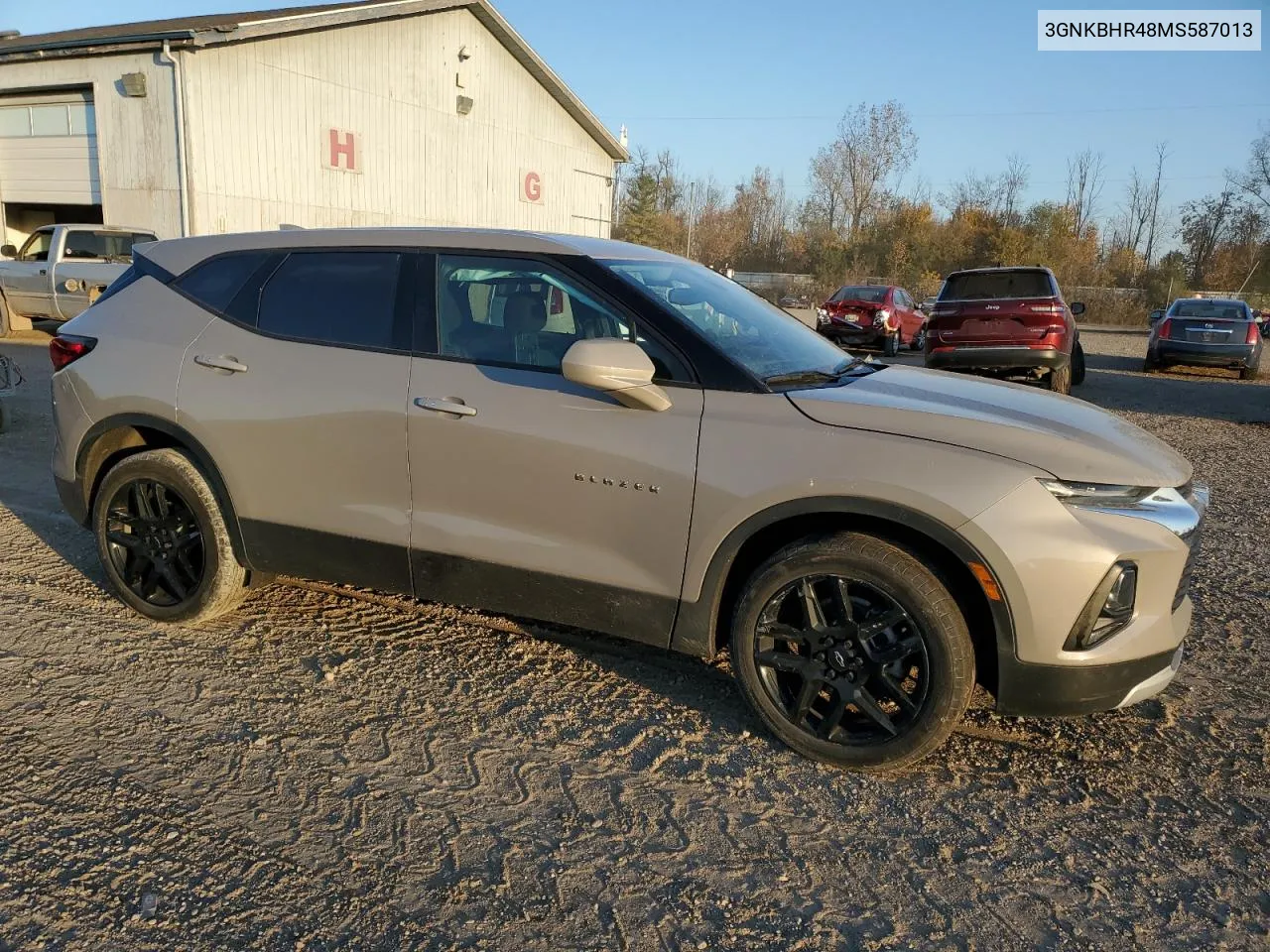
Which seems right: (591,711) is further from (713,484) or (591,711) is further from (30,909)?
(30,909)

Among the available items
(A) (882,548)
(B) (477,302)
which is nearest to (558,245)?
(B) (477,302)

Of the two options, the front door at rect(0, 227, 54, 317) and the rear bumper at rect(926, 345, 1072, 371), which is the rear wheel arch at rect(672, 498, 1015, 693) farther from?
the front door at rect(0, 227, 54, 317)

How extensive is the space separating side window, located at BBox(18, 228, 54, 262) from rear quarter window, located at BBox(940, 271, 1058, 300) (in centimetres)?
1446

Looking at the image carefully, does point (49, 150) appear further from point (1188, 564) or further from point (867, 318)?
point (1188, 564)

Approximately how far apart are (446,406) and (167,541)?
5.54 ft

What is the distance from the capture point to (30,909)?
2318mm

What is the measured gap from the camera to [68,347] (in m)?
4.29

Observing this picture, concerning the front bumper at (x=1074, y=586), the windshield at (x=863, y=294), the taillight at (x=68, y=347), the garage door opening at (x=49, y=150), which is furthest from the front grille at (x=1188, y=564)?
the garage door opening at (x=49, y=150)

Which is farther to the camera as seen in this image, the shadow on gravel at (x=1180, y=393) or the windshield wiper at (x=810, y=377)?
the shadow on gravel at (x=1180, y=393)

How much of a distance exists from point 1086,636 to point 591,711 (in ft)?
5.71

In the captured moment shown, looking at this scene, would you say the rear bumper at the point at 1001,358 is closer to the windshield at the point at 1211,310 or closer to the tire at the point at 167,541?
the windshield at the point at 1211,310

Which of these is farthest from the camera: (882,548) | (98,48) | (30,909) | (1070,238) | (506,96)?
(1070,238)

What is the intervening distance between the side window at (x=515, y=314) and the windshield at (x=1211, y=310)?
55.6 feet

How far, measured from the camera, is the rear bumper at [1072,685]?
9.25 ft
